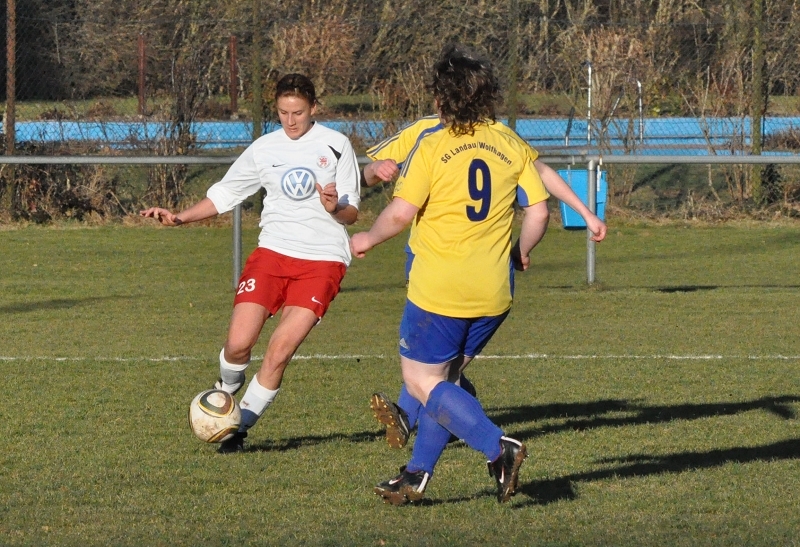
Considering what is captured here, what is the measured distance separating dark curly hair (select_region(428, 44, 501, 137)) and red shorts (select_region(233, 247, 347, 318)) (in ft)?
5.08

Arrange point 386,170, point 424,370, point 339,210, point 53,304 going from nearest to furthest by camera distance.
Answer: point 424,370 < point 386,170 < point 339,210 < point 53,304

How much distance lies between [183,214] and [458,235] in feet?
5.92

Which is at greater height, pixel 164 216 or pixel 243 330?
pixel 164 216

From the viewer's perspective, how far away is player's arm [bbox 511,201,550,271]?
4681 millimetres

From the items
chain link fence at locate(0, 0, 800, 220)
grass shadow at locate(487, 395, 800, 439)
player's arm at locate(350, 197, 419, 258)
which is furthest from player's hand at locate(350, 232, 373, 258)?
chain link fence at locate(0, 0, 800, 220)

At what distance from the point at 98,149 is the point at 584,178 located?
24.0ft

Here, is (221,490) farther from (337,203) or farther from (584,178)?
(584,178)

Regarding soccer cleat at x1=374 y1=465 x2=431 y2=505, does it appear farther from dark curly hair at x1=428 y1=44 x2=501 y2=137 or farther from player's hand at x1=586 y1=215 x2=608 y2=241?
dark curly hair at x1=428 y1=44 x2=501 y2=137

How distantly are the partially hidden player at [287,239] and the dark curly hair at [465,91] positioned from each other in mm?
1309

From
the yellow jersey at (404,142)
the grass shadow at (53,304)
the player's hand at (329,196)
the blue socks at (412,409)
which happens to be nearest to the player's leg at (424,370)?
the player's hand at (329,196)

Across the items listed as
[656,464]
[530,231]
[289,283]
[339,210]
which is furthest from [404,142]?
[656,464]

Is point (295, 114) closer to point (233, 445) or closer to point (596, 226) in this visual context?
point (233, 445)

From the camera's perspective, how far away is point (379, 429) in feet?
20.6

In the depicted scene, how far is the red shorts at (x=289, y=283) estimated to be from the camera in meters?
5.82
